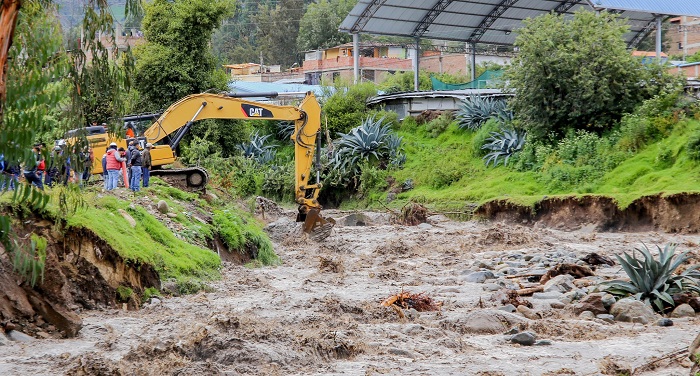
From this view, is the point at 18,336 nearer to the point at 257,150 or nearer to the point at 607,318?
the point at 607,318

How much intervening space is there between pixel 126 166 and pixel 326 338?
12323 mm

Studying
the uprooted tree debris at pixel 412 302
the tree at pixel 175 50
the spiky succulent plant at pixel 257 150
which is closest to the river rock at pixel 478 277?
the uprooted tree debris at pixel 412 302

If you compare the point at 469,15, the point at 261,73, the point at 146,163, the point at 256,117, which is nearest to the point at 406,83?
the point at 469,15

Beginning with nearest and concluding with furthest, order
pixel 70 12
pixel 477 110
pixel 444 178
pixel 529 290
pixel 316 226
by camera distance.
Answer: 1. pixel 70 12
2. pixel 529 290
3. pixel 316 226
4. pixel 444 178
5. pixel 477 110

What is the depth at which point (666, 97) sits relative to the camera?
34688mm

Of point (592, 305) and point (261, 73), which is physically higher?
point (261, 73)

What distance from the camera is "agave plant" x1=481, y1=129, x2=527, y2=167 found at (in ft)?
128

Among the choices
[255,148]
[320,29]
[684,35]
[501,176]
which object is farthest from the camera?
[320,29]

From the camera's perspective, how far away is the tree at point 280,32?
89938mm

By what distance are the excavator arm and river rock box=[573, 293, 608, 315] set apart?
12391 millimetres

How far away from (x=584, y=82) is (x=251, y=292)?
21506mm

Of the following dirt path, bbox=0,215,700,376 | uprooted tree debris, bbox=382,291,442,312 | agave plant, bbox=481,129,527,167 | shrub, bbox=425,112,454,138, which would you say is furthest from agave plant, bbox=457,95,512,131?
uprooted tree debris, bbox=382,291,442,312

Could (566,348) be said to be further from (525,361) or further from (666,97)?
(666,97)

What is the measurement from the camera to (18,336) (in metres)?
12.2
